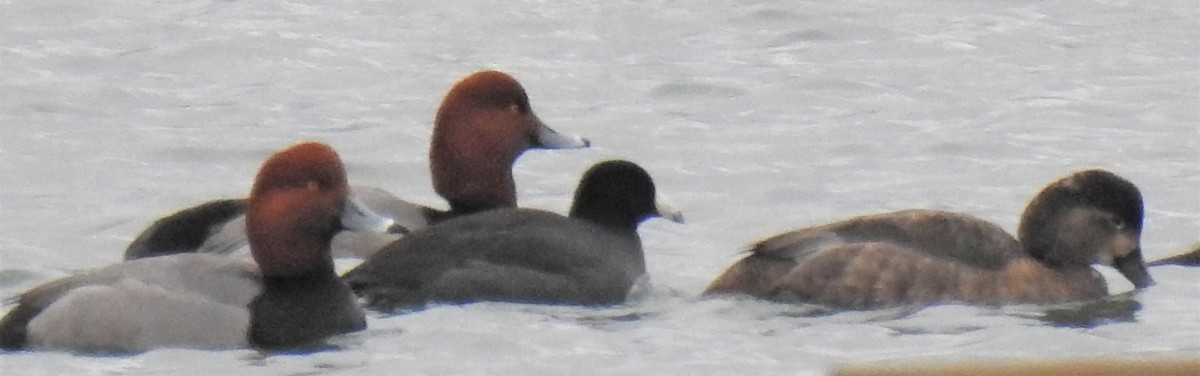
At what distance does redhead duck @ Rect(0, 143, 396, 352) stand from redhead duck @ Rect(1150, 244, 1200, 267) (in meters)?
3.29

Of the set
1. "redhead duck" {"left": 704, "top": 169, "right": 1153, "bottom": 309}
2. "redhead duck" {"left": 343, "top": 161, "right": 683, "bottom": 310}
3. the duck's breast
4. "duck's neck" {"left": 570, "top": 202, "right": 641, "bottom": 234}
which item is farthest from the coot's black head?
the duck's breast

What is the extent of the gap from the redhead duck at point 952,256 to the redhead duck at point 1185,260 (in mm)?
642

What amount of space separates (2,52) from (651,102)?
409 cm

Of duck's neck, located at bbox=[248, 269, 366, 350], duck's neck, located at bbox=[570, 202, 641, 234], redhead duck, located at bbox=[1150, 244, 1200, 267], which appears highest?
duck's neck, located at bbox=[570, 202, 641, 234]

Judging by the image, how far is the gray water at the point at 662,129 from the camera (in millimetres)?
7871

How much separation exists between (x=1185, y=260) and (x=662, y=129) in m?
4.14

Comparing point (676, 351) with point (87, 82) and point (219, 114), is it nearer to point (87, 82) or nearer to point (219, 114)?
point (219, 114)

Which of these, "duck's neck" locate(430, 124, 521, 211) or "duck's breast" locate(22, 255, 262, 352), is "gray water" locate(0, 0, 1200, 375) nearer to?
"duck's breast" locate(22, 255, 262, 352)

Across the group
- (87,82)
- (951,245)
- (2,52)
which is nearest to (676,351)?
(951,245)

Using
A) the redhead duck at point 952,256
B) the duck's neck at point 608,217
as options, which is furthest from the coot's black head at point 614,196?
the redhead duck at point 952,256

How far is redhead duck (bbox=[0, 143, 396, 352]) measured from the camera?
7.29 m

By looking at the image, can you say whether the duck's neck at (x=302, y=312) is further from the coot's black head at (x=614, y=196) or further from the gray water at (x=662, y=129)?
the coot's black head at (x=614, y=196)

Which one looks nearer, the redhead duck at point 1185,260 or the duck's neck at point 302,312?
the duck's neck at point 302,312

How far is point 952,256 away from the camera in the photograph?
8.38 metres
